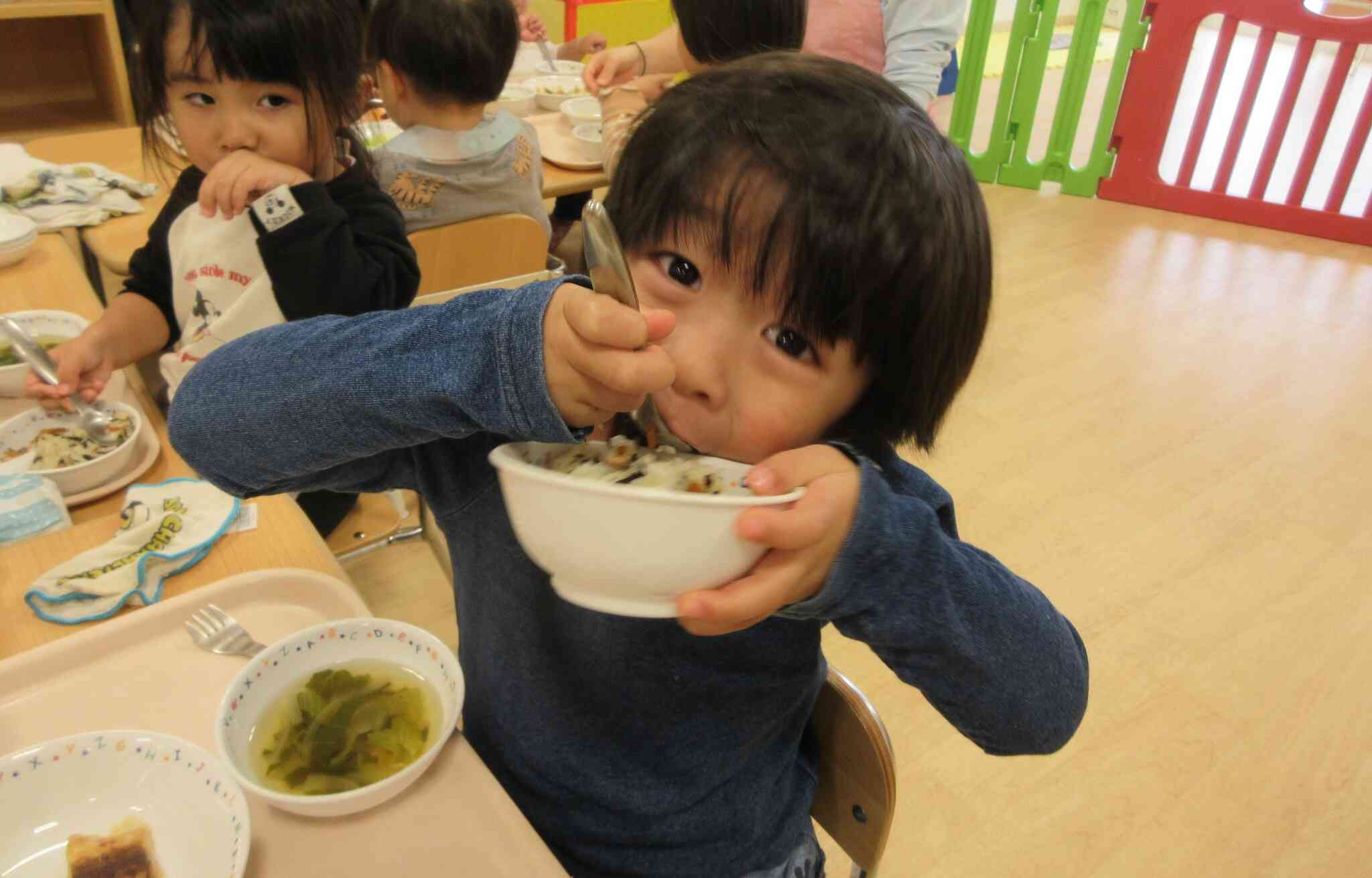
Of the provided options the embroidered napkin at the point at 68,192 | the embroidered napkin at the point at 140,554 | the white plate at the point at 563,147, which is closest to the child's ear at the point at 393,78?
the white plate at the point at 563,147

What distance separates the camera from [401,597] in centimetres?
208

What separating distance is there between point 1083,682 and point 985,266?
0.34m

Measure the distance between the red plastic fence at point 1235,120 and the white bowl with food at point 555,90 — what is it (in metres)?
2.74

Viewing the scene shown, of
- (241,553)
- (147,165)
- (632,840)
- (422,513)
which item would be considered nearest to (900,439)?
(632,840)

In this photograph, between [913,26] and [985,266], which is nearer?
[985,266]

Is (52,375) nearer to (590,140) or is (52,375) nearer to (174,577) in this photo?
(174,577)

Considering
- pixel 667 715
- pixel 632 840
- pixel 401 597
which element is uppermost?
pixel 667 715

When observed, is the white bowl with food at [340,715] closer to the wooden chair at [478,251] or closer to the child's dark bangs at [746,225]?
the child's dark bangs at [746,225]

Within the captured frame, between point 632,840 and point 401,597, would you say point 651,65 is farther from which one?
point 632,840

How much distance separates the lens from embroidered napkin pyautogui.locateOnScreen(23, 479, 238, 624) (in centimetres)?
85

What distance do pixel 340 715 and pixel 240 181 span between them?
0.79 metres

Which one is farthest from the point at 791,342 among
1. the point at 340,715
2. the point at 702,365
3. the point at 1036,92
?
the point at 1036,92

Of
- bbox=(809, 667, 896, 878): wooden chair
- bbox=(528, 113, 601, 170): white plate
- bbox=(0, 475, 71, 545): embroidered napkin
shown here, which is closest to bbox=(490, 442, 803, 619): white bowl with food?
bbox=(809, 667, 896, 878): wooden chair

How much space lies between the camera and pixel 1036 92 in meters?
4.27
